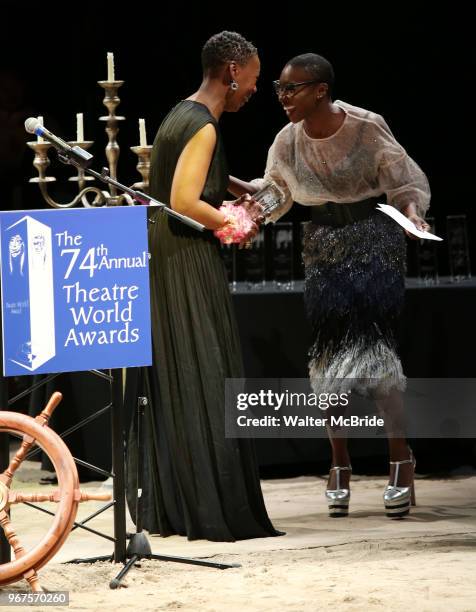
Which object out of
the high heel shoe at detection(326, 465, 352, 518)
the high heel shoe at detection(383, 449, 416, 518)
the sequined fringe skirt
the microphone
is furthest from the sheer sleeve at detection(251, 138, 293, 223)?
the microphone

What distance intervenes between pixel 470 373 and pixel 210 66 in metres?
1.87

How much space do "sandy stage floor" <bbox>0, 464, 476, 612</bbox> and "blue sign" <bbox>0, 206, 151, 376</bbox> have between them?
637 mm

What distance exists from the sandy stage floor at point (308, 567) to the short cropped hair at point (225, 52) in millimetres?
1601

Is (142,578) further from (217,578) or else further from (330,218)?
(330,218)

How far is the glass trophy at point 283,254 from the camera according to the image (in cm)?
551

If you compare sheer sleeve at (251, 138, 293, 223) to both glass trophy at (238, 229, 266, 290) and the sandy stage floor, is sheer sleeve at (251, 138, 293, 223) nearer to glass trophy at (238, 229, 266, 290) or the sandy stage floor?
glass trophy at (238, 229, 266, 290)

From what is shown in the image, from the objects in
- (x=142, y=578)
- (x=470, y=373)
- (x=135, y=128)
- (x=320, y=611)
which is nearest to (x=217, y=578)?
(x=142, y=578)

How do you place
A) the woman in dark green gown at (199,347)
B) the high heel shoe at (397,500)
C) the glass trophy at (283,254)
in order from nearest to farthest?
the woman in dark green gown at (199,347) → the high heel shoe at (397,500) → the glass trophy at (283,254)

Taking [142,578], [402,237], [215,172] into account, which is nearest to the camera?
[142,578]

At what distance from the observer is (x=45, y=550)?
334cm

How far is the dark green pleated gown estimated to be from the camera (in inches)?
166

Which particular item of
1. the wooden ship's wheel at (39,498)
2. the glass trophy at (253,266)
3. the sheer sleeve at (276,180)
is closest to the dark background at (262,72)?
the glass trophy at (253,266)

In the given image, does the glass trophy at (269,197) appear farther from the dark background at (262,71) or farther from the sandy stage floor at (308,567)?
the dark background at (262,71)

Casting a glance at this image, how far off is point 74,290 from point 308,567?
1082 mm
